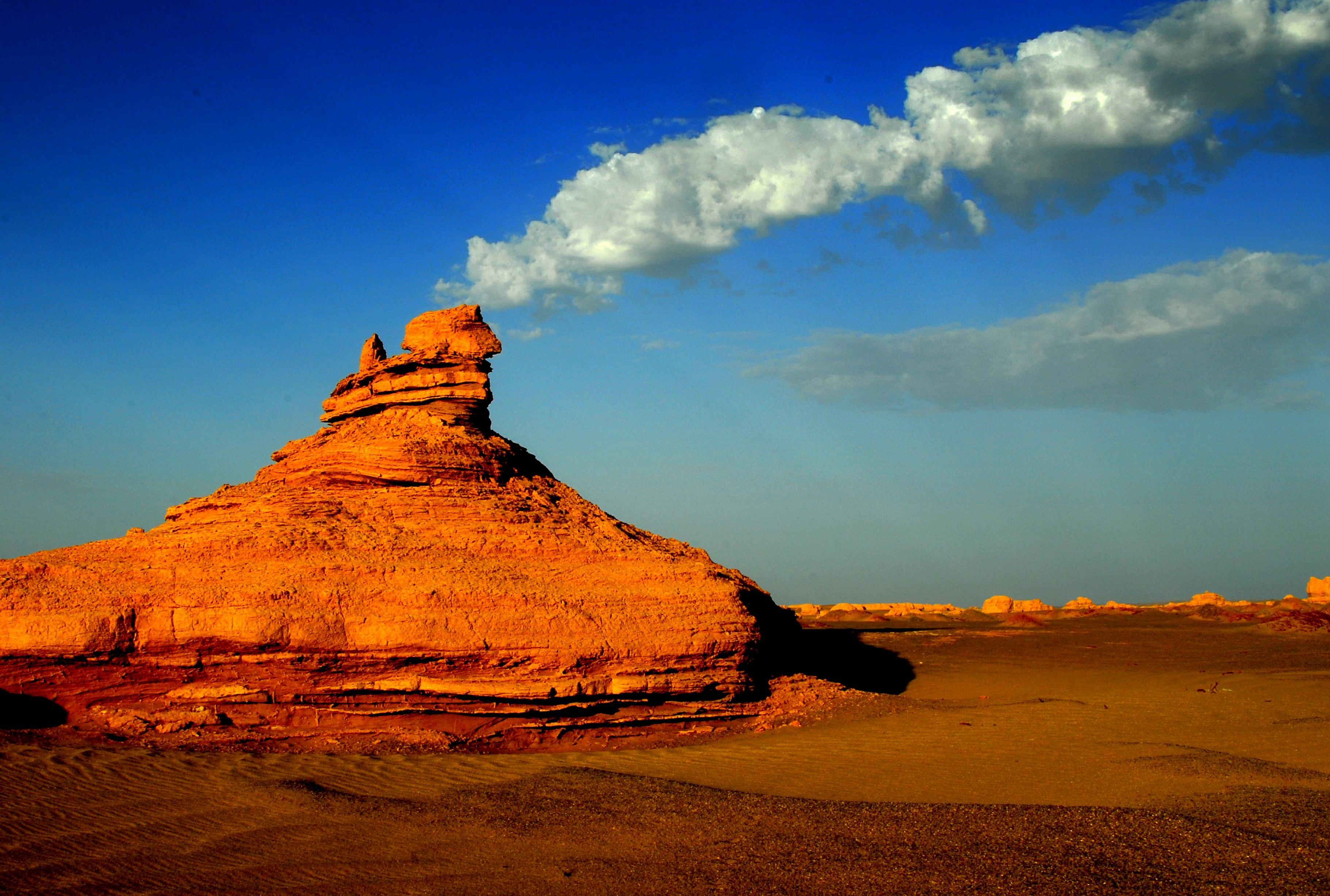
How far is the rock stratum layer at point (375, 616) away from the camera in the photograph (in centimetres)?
1155

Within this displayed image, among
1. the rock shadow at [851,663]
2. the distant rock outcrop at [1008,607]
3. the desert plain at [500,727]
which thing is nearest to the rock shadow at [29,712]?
the desert plain at [500,727]

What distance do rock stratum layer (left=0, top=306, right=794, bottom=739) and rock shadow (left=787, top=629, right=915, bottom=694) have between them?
321 cm

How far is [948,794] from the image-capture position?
9.58 meters

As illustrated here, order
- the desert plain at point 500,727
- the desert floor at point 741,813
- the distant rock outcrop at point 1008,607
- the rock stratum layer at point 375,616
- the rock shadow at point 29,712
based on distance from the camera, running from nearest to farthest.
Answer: the desert floor at point 741,813 < the desert plain at point 500,727 < the rock shadow at point 29,712 < the rock stratum layer at point 375,616 < the distant rock outcrop at point 1008,607

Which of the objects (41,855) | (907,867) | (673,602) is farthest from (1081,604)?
(41,855)

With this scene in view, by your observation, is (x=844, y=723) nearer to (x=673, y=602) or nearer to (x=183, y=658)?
(x=673, y=602)

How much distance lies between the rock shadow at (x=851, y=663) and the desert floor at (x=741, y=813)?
3118 mm

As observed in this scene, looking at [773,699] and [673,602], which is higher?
[673,602]

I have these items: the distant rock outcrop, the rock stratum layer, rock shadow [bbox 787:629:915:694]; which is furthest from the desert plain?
the distant rock outcrop

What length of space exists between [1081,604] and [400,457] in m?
46.4

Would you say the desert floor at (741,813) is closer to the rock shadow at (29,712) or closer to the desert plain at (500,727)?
the desert plain at (500,727)

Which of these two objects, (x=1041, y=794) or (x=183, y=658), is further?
(x=183, y=658)

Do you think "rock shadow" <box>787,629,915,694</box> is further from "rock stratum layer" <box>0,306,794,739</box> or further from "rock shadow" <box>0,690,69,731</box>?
"rock shadow" <box>0,690,69,731</box>

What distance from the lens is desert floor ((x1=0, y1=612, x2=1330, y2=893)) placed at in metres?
6.74
